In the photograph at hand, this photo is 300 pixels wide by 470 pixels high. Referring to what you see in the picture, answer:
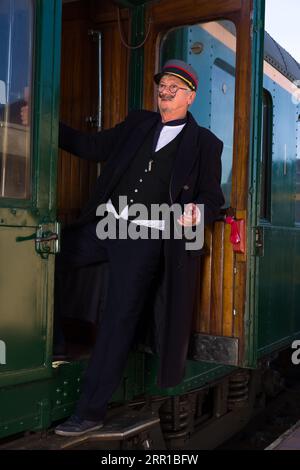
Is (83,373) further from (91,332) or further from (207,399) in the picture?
(207,399)

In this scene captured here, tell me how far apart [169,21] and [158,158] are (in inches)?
37.6

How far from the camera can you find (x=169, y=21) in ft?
12.0

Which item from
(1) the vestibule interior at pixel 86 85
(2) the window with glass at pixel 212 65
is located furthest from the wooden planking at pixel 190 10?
(1) the vestibule interior at pixel 86 85

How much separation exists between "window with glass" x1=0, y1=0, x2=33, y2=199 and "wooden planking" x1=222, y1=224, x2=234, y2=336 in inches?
47.8

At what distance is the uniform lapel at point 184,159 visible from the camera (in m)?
3.17

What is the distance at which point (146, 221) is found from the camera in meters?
3.22

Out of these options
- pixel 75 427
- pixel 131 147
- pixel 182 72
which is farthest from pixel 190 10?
pixel 75 427

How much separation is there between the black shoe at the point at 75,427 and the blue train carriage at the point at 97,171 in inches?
2.5

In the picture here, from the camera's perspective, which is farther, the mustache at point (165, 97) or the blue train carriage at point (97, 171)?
the mustache at point (165, 97)

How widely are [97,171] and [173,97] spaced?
913 millimetres

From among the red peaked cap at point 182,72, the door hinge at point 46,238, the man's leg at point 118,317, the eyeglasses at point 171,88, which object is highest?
the red peaked cap at point 182,72

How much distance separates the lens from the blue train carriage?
8.78 feet

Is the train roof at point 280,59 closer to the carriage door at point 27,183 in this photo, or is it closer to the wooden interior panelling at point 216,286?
the wooden interior panelling at point 216,286
